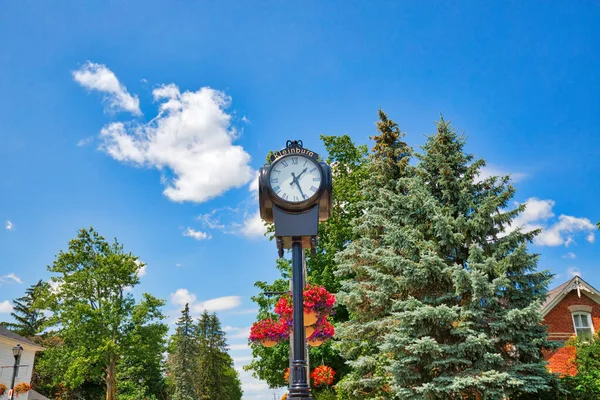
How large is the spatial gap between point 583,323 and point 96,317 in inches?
1031

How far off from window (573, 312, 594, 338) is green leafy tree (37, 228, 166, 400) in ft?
77.7

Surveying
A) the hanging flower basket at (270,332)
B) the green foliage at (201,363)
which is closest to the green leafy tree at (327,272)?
the hanging flower basket at (270,332)

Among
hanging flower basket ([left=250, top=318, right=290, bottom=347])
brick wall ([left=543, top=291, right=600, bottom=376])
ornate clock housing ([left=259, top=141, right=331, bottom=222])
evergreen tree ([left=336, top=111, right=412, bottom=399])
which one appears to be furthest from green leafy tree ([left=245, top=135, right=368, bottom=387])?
ornate clock housing ([left=259, top=141, right=331, bottom=222])

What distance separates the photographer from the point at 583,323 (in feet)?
69.2

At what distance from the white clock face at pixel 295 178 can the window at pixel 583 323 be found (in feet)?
67.4

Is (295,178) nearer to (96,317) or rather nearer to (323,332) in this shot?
(323,332)

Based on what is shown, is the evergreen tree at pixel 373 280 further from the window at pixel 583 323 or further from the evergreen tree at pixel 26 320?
the evergreen tree at pixel 26 320

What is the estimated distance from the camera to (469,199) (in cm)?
1552

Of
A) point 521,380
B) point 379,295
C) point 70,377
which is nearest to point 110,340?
point 70,377

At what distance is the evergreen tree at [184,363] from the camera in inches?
1809

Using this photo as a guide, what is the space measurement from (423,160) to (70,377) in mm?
23740

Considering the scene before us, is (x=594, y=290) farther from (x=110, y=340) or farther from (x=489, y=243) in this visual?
(x=110, y=340)

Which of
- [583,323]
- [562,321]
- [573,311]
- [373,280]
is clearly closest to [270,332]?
[373,280]

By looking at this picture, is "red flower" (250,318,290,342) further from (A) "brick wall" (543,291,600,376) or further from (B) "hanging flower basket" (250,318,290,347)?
(A) "brick wall" (543,291,600,376)
